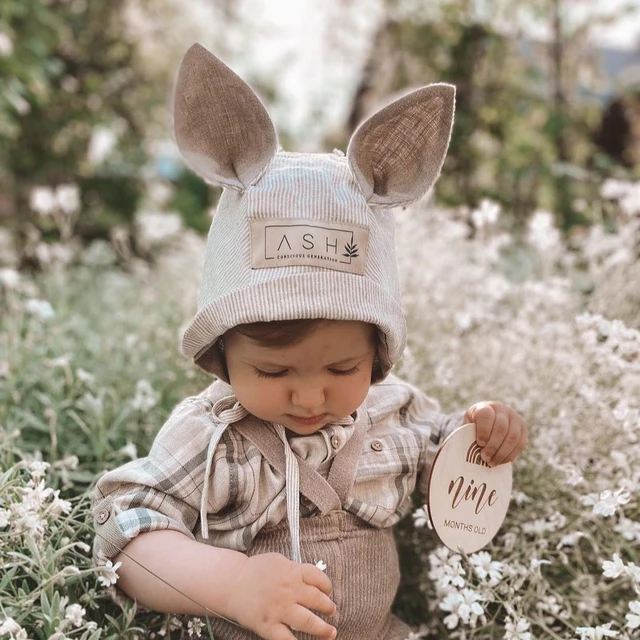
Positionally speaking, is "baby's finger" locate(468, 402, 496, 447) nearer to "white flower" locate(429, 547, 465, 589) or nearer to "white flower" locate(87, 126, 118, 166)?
"white flower" locate(429, 547, 465, 589)

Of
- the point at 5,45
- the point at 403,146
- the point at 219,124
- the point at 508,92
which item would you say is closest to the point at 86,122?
the point at 5,45

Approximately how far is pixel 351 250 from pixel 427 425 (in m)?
0.55

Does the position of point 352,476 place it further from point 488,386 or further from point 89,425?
point 89,425

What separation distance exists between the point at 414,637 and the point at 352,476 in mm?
366

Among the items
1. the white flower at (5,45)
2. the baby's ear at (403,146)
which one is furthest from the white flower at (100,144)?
the baby's ear at (403,146)

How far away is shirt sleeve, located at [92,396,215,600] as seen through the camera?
134 cm

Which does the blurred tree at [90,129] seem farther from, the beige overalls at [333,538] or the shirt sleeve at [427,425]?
the beige overalls at [333,538]

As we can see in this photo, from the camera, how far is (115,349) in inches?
106

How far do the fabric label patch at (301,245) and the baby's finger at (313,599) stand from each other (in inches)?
20.7

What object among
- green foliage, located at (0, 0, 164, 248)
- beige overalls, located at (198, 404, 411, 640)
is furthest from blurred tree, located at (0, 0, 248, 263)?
beige overalls, located at (198, 404, 411, 640)

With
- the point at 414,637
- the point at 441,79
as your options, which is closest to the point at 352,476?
the point at 414,637

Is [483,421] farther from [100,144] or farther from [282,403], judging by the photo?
[100,144]

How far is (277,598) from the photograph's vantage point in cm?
123

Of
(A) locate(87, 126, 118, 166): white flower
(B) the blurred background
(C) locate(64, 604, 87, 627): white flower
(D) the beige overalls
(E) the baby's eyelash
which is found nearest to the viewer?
(C) locate(64, 604, 87, 627): white flower
